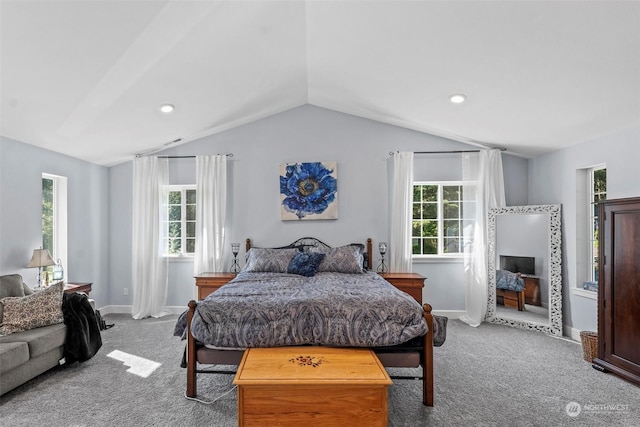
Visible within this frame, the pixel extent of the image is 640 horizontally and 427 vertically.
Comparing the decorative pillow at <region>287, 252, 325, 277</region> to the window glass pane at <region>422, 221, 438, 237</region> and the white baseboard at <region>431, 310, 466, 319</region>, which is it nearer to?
the window glass pane at <region>422, 221, 438, 237</region>

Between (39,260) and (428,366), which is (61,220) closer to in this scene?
(39,260)

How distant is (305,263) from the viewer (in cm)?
414

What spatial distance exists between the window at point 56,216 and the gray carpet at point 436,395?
5.65 feet

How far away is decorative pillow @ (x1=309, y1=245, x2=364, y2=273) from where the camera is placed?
4250mm

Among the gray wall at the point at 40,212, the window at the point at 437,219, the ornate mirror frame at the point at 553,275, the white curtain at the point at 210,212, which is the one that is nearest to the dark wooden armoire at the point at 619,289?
the ornate mirror frame at the point at 553,275

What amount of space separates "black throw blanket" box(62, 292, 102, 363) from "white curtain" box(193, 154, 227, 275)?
1.63 meters

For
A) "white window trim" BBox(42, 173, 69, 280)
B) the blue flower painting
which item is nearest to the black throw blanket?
"white window trim" BBox(42, 173, 69, 280)

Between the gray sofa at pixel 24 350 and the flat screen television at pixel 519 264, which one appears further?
the flat screen television at pixel 519 264

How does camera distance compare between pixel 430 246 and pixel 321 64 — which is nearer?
pixel 321 64

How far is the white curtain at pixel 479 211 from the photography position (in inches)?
184

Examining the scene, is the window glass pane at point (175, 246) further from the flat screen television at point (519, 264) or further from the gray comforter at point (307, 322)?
the flat screen television at point (519, 264)

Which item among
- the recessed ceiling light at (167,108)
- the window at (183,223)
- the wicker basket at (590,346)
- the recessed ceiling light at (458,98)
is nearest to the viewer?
the wicker basket at (590,346)

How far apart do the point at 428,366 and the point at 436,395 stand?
0.36 metres

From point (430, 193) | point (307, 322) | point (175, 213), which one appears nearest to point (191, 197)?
point (175, 213)
